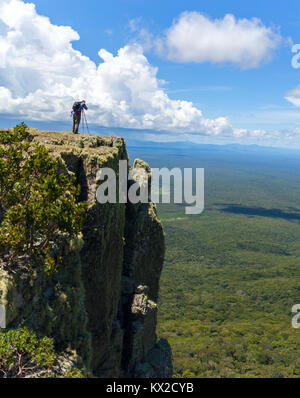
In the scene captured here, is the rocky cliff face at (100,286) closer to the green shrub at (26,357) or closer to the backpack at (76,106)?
the green shrub at (26,357)

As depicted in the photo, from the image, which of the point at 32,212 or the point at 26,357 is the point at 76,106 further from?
the point at 26,357

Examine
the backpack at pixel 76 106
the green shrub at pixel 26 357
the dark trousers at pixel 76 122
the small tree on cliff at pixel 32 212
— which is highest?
the backpack at pixel 76 106

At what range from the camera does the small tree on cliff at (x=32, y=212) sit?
47.4 feet

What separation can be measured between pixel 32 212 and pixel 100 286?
12757 mm

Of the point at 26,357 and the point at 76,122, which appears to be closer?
the point at 26,357

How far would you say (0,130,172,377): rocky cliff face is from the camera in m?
16.2

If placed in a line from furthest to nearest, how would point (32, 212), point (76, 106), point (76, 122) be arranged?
point (76, 122) → point (76, 106) → point (32, 212)

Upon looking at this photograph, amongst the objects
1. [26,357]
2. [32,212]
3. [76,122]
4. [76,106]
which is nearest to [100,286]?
[26,357]

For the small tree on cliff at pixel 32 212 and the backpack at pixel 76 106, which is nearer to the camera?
the small tree on cliff at pixel 32 212

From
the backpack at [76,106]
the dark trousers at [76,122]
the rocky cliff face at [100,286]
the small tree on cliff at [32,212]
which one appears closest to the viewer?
the small tree on cliff at [32,212]

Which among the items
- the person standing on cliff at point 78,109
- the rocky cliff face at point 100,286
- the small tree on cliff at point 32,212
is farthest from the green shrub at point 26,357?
the person standing on cliff at point 78,109

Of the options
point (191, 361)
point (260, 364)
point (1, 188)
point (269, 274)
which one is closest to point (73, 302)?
point (1, 188)

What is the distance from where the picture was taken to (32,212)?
48.2ft

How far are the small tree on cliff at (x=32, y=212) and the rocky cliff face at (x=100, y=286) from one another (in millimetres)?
1422
